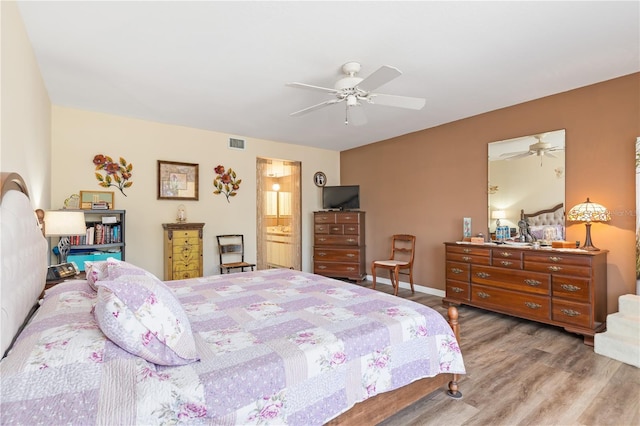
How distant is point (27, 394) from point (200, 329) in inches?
30.4

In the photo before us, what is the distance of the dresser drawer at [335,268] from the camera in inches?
220

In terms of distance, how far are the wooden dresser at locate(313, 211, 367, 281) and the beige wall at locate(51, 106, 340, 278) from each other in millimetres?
1212

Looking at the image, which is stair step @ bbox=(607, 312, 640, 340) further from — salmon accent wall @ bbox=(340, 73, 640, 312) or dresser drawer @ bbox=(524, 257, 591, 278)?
salmon accent wall @ bbox=(340, 73, 640, 312)

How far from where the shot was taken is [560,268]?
3.17 metres

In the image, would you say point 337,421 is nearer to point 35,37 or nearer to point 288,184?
point 35,37

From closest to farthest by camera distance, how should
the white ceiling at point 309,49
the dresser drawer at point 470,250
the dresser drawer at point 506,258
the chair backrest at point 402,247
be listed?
the white ceiling at point 309,49 < the dresser drawer at point 506,258 < the dresser drawer at point 470,250 < the chair backrest at point 402,247

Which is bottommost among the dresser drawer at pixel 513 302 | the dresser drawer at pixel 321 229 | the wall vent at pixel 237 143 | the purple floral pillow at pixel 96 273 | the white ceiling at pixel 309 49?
the dresser drawer at pixel 513 302

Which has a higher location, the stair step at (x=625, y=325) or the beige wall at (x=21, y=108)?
the beige wall at (x=21, y=108)

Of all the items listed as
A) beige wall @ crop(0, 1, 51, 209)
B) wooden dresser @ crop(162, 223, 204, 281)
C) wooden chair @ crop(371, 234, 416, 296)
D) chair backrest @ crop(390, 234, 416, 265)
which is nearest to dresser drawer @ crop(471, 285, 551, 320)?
wooden chair @ crop(371, 234, 416, 296)

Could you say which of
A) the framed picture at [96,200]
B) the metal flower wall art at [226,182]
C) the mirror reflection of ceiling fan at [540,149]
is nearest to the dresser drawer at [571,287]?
the mirror reflection of ceiling fan at [540,149]

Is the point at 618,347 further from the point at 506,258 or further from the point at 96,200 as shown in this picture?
the point at 96,200

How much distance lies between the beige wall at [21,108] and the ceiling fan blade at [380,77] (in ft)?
7.18

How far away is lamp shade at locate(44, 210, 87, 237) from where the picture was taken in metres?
2.73

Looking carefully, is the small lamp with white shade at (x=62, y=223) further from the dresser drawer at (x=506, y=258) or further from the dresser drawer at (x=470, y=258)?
the dresser drawer at (x=506, y=258)
